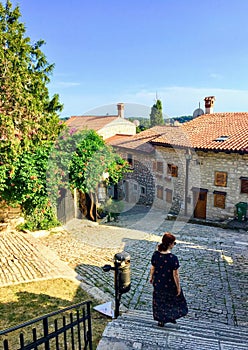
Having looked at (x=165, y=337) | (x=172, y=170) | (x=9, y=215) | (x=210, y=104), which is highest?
(x=210, y=104)

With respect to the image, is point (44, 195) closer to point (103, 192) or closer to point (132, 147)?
point (103, 192)

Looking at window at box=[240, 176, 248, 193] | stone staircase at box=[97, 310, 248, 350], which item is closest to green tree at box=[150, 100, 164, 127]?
window at box=[240, 176, 248, 193]

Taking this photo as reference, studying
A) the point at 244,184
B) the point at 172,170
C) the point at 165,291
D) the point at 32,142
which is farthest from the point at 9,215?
the point at 244,184

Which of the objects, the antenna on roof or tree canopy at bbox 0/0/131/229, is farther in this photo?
the antenna on roof

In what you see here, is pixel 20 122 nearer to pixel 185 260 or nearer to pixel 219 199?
pixel 185 260

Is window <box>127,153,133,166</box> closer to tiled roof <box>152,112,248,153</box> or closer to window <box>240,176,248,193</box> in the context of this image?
tiled roof <box>152,112,248,153</box>

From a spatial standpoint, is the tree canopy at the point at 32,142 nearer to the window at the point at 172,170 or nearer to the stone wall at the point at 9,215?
the stone wall at the point at 9,215

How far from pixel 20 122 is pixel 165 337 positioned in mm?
8085

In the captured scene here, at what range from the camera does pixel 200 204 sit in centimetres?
1773

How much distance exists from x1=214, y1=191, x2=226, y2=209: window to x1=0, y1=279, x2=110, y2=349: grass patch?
1182cm

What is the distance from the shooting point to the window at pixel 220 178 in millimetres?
16281

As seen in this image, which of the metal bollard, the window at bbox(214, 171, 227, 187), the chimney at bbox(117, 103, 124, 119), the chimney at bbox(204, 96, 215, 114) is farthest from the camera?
the chimney at bbox(117, 103, 124, 119)

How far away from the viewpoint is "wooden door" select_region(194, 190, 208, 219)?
17.5 meters

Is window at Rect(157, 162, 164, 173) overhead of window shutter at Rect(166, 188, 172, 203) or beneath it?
overhead
